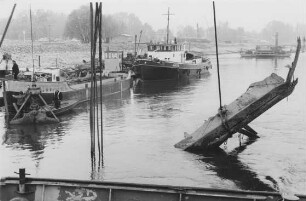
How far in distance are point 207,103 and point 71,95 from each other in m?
10.2

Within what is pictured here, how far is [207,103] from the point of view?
114 feet

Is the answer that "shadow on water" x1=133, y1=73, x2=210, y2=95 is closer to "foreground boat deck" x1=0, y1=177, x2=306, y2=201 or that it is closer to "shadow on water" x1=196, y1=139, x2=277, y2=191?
"shadow on water" x1=196, y1=139, x2=277, y2=191

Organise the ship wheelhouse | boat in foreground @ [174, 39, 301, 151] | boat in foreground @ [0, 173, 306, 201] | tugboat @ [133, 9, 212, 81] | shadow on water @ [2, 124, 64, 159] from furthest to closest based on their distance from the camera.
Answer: the ship wheelhouse < tugboat @ [133, 9, 212, 81] < shadow on water @ [2, 124, 64, 159] < boat in foreground @ [174, 39, 301, 151] < boat in foreground @ [0, 173, 306, 201]

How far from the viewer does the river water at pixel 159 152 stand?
15891 millimetres

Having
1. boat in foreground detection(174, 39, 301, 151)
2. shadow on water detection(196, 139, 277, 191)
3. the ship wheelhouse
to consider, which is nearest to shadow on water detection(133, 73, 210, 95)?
the ship wheelhouse

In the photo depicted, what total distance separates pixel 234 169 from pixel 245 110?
238 cm

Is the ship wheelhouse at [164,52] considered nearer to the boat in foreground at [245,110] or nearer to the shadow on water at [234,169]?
the shadow on water at [234,169]

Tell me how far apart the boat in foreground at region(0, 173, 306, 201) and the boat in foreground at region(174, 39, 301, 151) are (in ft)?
26.3

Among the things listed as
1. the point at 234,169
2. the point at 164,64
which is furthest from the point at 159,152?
the point at 164,64

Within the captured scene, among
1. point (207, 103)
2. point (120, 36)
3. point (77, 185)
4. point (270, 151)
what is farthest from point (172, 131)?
point (120, 36)

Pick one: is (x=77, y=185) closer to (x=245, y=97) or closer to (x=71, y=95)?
(x=245, y=97)

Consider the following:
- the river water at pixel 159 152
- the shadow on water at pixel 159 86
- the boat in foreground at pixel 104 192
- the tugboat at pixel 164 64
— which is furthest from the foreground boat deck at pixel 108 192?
the tugboat at pixel 164 64

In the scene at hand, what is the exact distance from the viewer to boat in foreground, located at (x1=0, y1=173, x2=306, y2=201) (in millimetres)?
9703

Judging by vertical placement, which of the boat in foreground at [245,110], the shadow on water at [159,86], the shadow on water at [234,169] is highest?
the boat in foreground at [245,110]
